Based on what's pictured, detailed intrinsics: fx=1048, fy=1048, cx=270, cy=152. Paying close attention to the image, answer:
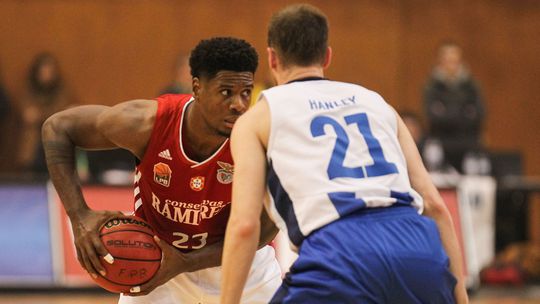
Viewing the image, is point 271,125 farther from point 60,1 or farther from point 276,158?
point 60,1

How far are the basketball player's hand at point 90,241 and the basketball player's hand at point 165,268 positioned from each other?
222 millimetres

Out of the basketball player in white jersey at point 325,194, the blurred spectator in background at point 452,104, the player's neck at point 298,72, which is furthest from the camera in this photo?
the blurred spectator in background at point 452,104

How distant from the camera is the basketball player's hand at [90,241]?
4.94 m

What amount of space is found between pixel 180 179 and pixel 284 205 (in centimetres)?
127

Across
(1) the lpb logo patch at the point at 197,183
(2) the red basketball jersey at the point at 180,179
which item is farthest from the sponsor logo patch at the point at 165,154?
(1) the lpb logo patch at the point at 197,183

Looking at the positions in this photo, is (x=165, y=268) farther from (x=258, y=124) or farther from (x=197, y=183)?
(x=258, y=124)

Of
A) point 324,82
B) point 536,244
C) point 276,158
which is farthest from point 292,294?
point 536,244

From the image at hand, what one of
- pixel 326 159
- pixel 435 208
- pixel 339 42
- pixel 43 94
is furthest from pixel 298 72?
pixel 339 42

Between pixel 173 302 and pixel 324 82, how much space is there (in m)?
1.77

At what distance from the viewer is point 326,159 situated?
13.0 feet

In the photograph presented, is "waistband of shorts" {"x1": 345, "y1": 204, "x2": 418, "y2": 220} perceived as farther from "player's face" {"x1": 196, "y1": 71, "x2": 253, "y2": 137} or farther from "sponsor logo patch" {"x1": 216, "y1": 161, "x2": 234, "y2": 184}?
"sponsor logo patch" {"x1": 216, "y1": 161, "x2": 234, "y2": 184}

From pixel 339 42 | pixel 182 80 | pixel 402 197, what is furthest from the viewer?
pixel 339 42

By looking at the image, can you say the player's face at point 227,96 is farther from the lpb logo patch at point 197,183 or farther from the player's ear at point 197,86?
the lpb logo patch at point 197,183

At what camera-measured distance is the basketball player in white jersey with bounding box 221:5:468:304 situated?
385 cm
